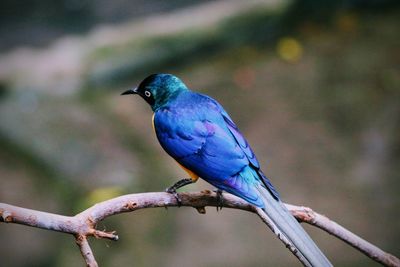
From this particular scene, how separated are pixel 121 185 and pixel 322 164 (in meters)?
1.95

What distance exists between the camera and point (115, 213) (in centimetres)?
269

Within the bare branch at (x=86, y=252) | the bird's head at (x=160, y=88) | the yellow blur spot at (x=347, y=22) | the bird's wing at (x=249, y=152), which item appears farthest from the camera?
the yellow blur spot at (x=347, y=22)

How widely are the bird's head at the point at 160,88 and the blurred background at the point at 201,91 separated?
2195 millimetres

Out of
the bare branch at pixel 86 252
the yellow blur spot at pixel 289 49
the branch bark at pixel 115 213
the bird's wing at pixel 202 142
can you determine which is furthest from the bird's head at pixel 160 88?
the yellow blur spot at pixel 289 49

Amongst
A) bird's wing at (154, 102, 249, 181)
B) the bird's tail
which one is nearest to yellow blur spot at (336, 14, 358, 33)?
bird's wing at (154, 102, 249, 181)

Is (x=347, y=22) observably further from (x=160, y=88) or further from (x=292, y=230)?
(x=292, y=230)

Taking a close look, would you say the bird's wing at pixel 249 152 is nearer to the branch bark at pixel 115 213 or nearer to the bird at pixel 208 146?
the bird at pixel 208 146

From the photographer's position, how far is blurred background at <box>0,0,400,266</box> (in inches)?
219

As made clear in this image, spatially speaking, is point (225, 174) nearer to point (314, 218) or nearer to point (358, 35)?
point (314, 218)

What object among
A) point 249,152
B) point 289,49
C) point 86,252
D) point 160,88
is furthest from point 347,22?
point 86,252

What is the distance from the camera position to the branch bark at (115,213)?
8.01 feet

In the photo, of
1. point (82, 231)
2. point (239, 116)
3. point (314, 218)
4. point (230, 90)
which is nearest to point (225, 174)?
point (314, 218)

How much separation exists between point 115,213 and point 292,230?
0.72 metres

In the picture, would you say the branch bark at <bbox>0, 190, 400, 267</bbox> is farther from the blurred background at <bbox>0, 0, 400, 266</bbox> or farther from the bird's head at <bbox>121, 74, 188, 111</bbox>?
the blurred background at <bbox>0, 0, 400, 266</bbox>
